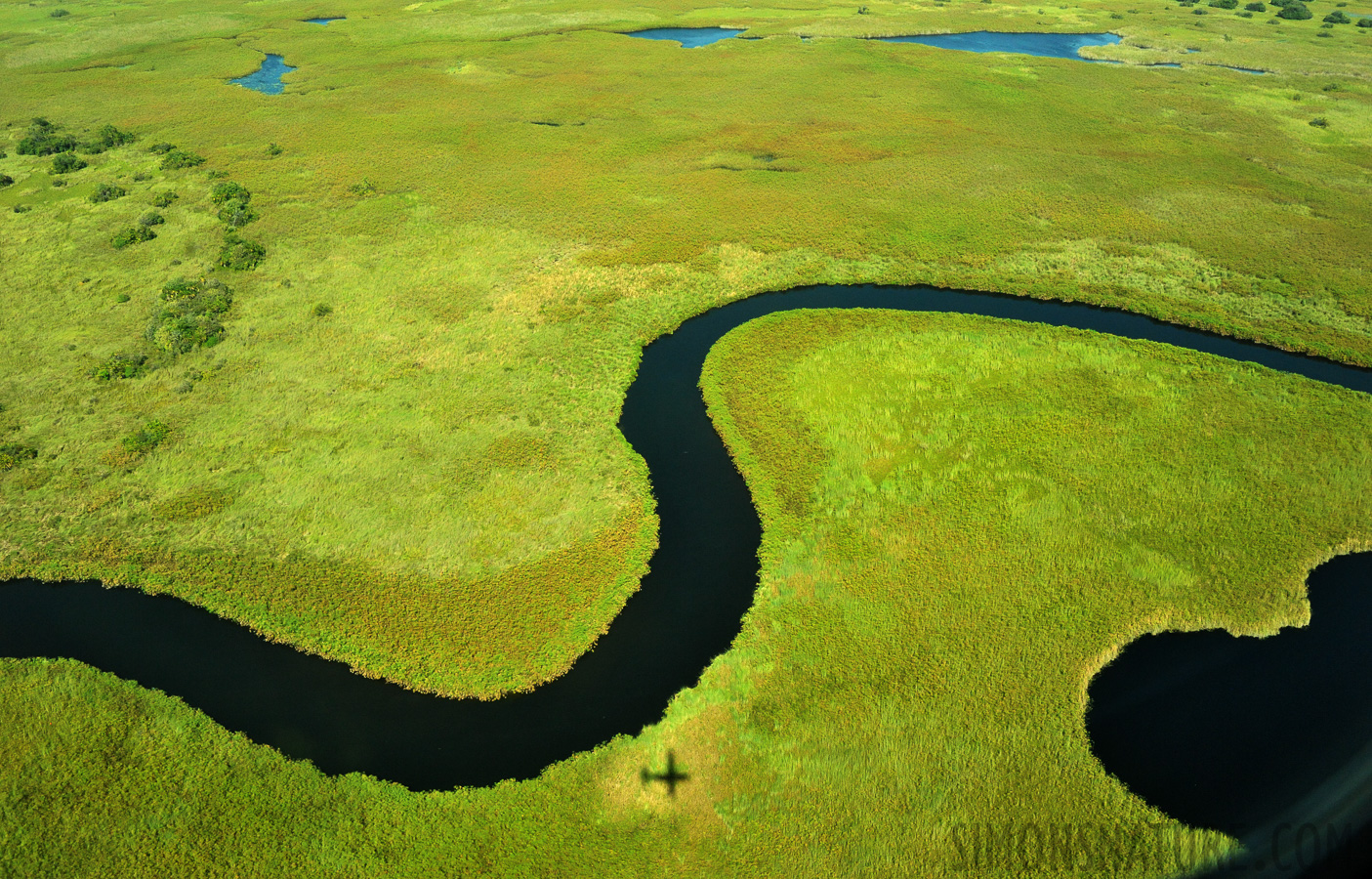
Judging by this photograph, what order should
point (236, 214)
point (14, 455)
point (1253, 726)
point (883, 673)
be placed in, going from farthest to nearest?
point (236, 214) < point (14, 455) < point (883, 673) < point (1253, 726)

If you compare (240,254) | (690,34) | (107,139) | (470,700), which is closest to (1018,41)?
(690,34)

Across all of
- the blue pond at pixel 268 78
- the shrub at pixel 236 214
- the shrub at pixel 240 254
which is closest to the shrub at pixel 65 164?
the shrub at pixel 236 214

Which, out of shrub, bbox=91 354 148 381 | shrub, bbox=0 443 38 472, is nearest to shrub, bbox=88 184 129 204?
shrub, bbox=91 354 148 381

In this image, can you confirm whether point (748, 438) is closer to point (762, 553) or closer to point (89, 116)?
point (762, 553)

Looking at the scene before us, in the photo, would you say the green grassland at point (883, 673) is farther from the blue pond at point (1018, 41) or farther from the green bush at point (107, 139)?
the blue pond at point (1018, 41)

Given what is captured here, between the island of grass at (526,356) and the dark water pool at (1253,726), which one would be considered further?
the island of grass at (526,356)

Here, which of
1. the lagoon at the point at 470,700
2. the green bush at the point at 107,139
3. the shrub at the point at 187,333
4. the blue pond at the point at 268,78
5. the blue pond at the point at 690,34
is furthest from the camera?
the blue pond at the point at 690,34

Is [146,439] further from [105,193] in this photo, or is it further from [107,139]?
[107,139]
